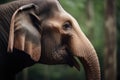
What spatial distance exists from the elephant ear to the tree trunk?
1361 cm

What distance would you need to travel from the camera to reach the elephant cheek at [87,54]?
8141 millimetres

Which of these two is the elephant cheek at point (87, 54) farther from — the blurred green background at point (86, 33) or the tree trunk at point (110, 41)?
the blurred green background at point (86, 33)

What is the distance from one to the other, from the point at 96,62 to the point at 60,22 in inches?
27.4

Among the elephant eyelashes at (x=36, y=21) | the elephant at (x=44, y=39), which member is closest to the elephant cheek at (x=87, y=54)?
the elephant at (x=44, y=39)

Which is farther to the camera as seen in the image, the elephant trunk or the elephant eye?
the elephant eye

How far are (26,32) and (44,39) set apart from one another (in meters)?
0.42

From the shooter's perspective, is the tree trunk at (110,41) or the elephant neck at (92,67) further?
the tree trunk at (110,41)

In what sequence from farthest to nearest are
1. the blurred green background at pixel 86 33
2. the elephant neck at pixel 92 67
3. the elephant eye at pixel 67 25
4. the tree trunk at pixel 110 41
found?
the blurred green background at pixel 86 33
the tree trunk at pixel 110 41
the elephant eye at pixel 67 25
the elephant neck at pixel 92 67

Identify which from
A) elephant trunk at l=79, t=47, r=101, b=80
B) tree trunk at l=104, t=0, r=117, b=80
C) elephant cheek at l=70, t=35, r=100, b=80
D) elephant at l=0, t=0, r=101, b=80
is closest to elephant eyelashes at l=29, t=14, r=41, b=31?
elephant at l=0, t=0, r=101, b=80

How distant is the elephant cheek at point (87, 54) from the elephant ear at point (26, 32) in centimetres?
50

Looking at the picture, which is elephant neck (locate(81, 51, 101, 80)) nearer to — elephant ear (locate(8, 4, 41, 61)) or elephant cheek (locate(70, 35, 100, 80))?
elephant cheek (locate(70, 35, 100, 80))

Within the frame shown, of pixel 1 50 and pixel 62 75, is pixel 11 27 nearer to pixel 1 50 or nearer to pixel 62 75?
pixel 1 50

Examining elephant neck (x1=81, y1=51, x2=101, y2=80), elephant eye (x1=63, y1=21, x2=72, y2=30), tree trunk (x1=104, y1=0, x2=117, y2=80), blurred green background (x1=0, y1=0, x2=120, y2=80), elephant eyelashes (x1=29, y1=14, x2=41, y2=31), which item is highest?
elephant eyelashes (x1=29, y1=14, x2=41, y2=31)

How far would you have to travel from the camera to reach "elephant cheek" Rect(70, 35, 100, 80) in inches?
320
